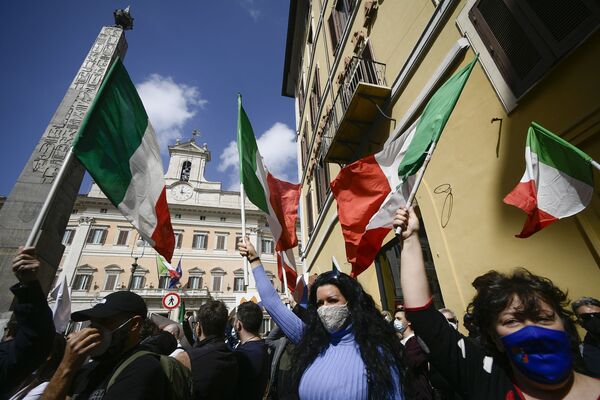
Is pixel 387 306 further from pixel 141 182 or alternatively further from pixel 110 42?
pixel 110 42

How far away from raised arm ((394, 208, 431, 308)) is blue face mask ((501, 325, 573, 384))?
1.27 feet

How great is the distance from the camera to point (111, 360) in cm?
170

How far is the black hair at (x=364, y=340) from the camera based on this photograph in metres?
1.69

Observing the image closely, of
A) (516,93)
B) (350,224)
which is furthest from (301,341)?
(516,93)

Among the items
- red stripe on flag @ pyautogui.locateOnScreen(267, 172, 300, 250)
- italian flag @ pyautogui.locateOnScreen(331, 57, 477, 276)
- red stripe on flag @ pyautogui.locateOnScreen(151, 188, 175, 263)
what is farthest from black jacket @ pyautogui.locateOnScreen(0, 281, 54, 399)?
red stripe on flag @ pyautogui.locateOnScreen(267, 172, 300, 250)

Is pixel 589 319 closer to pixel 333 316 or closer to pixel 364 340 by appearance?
pixel 364 340

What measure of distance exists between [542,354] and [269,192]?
3546 millimetres

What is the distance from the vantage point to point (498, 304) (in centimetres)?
138

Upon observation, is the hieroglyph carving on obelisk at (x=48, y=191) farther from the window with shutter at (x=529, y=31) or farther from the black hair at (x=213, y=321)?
the window with shutter at (x=529, y=31)

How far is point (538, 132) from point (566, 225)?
3.22 ft

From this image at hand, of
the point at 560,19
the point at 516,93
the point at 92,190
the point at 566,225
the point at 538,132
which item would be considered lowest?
the point at 566,225

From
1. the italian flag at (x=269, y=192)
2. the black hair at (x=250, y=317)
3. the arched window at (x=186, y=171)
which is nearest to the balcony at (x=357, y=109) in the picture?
the italian flag at (x=269, y=192)

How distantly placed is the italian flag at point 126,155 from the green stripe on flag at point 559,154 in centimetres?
349

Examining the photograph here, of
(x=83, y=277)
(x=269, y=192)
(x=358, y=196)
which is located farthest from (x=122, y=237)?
(x=358, y=196)
